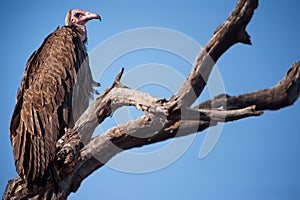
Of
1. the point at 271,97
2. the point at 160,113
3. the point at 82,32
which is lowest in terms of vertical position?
the point at 271,97

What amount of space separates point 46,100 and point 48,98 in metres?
0.05

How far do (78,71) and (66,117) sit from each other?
949 millimetres

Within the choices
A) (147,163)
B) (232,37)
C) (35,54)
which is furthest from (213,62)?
(35,54)

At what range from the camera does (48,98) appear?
7098 millimetres

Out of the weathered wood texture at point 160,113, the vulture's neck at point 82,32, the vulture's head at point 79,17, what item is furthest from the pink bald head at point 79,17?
the weathered wood texture at point 160,113

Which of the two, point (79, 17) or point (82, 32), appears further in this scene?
point (79, 17)

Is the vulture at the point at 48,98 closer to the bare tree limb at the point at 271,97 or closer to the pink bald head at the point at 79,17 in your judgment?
the pink bald head at the point at 79,17

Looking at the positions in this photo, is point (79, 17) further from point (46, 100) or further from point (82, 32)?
point (46, 100)

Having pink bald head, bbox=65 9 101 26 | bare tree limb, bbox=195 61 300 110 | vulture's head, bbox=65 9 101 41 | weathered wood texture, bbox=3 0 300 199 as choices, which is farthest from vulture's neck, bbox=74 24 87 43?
bare tree limb, bbox=195 61 300 110

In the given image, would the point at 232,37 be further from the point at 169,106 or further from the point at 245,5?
the point at 169,106

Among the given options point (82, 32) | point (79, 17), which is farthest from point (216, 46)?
point (79, 17)

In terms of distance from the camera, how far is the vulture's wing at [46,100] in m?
6.15

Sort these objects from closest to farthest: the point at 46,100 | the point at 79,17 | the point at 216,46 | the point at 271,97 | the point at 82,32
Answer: the point at 216,46
the point at 271,97
the point at 46,100
the point at 82,32
the point at 79,17

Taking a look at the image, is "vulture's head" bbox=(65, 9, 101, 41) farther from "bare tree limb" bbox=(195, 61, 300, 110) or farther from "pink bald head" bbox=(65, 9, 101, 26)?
"bare tree limb" bbox=(195, 61, 300, 110)
